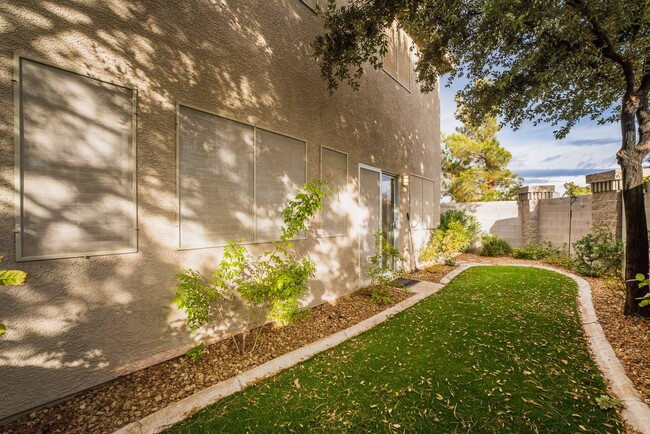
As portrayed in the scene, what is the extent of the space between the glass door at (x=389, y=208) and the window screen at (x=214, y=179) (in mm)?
3751

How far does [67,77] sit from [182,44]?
112cm

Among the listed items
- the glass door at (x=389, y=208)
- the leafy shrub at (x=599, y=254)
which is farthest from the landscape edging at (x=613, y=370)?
the glass door at (x=389, y=208)

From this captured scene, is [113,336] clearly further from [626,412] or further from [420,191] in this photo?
[420,191]

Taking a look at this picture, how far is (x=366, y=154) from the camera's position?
562 centimetres

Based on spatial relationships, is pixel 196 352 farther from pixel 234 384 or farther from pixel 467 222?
pixel 467 222

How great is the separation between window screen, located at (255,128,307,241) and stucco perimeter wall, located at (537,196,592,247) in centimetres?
805

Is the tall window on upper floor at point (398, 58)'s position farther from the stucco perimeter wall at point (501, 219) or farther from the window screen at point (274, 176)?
the stucco perimeter wall at point (501, 219)

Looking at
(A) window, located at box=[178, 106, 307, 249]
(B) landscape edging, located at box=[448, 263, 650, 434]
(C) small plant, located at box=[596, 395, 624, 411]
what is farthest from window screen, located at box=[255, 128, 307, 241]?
(B) landscape edging, located at box=[448, 263, 650, 434]

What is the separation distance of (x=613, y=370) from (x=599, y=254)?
4927 mm

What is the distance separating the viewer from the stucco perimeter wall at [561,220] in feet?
23.7

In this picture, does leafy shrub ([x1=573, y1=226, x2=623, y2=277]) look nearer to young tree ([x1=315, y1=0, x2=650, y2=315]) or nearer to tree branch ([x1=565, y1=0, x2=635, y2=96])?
young tree ([x1=315, y1=0, x2=650, y2=315])

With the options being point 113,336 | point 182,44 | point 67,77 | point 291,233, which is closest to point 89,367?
point 113,336

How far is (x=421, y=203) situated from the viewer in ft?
26.0

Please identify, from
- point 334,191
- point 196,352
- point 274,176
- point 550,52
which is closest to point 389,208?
point 334,191
